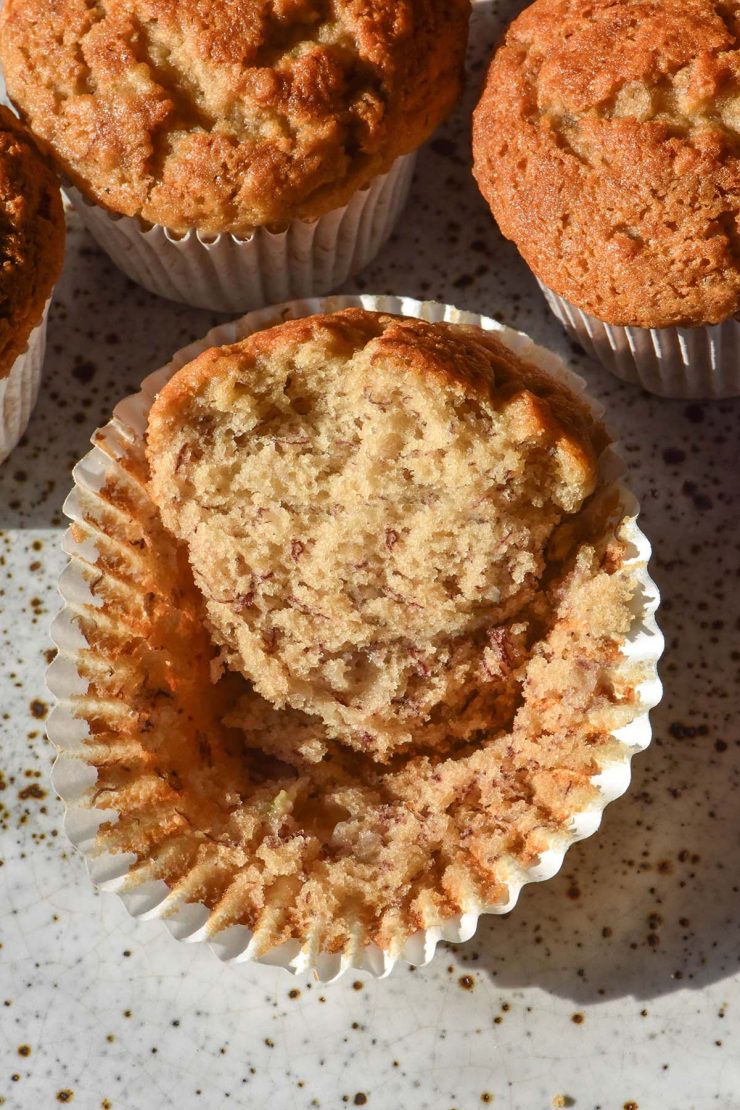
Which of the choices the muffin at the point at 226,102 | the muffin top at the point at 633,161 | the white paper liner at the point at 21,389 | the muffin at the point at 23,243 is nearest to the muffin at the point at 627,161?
the muffin top at the point at 633,161

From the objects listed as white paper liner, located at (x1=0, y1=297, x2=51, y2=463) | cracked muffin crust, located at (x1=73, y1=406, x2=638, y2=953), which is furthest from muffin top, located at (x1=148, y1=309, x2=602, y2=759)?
white paper liner, located at (x1=0, y1=297, x2=51, y2=463)

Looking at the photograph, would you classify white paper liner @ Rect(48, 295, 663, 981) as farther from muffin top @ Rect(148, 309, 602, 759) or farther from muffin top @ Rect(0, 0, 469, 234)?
muffin top @ Rect(0, 0, 469, 234)

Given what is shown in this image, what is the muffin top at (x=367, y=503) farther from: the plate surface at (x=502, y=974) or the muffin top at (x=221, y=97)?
the plate surface at (x=502, y=974)

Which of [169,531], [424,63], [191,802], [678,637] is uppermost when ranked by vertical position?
[424,63]

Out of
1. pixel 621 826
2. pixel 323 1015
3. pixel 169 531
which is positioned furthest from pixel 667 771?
pixel 169 531

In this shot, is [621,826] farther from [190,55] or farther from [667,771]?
[190,55]

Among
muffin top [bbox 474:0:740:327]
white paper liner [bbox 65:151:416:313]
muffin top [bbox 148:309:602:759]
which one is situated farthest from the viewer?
white paper liner [bbox 65:151:416:313]
